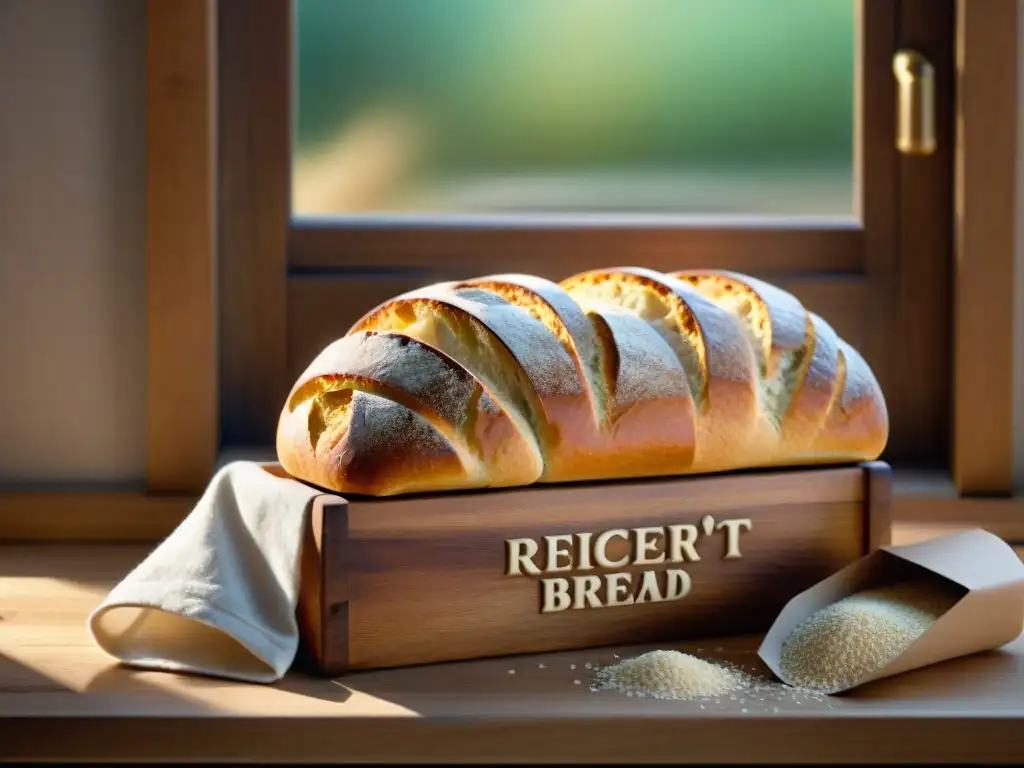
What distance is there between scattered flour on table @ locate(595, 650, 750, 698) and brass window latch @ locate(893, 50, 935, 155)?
3.01ft

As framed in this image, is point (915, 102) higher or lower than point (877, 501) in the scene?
higher

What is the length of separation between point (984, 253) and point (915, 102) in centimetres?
22

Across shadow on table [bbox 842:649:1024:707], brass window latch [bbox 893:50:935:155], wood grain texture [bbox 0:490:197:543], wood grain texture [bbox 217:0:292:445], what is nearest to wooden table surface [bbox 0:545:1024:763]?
shadow on table [bbox 842:649:1024:707]

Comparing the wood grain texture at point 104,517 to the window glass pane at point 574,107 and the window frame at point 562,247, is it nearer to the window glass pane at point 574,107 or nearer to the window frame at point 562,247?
the window frame at point 562,247

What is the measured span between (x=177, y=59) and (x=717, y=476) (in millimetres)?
892

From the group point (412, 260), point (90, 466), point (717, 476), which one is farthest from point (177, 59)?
point (717, 476)

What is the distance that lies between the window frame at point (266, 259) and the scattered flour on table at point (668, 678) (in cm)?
64

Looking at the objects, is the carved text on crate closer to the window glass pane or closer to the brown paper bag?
the brown paper bag

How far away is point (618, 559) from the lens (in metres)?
1.25

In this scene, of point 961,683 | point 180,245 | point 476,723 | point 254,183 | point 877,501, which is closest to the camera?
point 476,723

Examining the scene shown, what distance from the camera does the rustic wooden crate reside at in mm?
1160


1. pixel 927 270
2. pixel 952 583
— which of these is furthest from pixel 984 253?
pixel 952 583

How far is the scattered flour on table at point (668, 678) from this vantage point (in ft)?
3.72

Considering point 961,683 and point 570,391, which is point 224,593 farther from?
point 961,683
